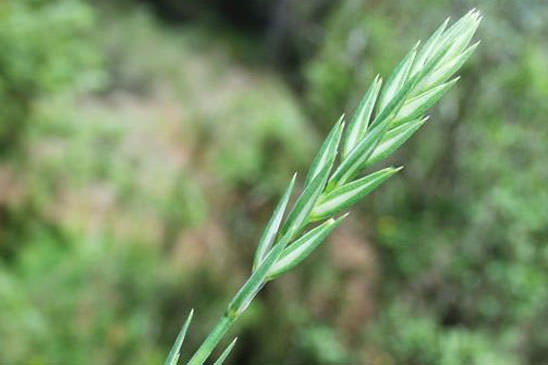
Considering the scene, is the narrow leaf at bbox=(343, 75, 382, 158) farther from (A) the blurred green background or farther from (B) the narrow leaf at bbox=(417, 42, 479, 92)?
(A) the blurred green background

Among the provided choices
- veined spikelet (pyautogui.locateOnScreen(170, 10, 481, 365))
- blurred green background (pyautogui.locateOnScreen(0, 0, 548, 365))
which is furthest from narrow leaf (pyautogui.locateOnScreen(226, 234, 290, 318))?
blurred green background (pyautogui.locateOnScreen(0, 0, 548, 365))

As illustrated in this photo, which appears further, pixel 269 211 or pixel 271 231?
pixel 269 211

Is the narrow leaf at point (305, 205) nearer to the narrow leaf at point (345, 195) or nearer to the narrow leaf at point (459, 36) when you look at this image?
the narrow leaf at point (345, 195)

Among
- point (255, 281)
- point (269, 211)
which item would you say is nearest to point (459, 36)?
point (255, 281)

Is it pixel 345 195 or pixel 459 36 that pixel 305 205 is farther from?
pixel 459 36

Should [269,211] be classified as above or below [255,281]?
above
